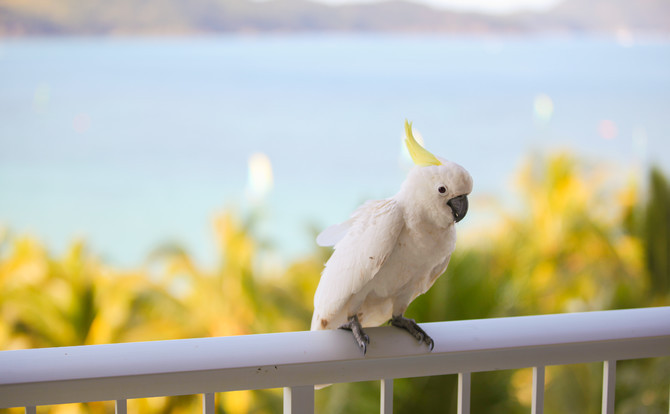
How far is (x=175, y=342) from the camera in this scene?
2.61 ft

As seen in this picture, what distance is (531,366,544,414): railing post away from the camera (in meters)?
0.89

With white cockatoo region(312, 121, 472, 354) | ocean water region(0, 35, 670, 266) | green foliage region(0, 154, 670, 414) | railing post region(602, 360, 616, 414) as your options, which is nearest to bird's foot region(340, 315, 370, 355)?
white cockatoo region(312, 121, 472, 354)

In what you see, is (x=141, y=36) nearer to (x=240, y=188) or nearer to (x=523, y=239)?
(x=240, y=188)

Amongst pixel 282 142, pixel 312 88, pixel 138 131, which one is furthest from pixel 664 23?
pixel 138 131

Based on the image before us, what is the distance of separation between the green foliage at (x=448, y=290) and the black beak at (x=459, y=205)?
273 cm

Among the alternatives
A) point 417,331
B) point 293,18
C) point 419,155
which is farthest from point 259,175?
point 417,331

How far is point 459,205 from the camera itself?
97cm

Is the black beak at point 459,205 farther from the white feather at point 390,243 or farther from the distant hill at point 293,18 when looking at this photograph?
the distant hill at point 293,18

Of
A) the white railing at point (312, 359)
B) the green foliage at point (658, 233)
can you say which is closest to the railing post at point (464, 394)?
the white railing at point (312, 359)

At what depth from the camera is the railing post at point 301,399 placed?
0.82 m

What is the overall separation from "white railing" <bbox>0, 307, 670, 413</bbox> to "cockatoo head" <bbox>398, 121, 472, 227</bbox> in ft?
0.59

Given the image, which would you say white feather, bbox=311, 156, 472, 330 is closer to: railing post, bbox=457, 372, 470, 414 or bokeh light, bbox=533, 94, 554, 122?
railing post, bbox=457, 372, 470, 414

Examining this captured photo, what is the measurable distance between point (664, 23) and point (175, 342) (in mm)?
16425

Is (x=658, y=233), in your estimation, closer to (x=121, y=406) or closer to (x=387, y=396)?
(x=387, y=396)
